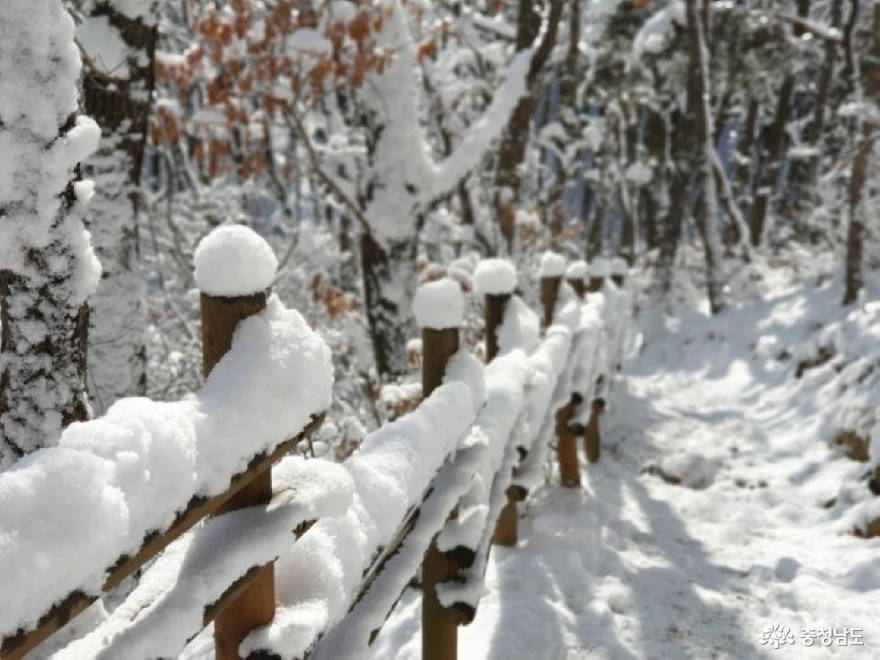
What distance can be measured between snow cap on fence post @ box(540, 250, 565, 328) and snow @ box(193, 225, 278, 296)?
4353 mm

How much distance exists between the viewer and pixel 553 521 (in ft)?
15.8

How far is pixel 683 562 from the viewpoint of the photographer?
184 inches

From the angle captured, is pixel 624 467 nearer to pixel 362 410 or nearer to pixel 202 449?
pixel 362 410

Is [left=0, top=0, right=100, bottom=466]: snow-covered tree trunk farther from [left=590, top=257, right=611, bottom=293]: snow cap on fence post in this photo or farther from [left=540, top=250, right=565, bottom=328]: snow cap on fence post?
[left=590, top=257, right=611, bottom=293]: snow cap on fence post

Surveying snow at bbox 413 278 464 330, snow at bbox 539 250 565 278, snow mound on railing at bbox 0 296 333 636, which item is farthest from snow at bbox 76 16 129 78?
snow at bbox 539 250 565 278

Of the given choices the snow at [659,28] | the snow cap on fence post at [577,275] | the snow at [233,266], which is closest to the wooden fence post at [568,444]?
the snow cap on fence post at [577,275]

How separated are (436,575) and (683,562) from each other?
7.65 ft

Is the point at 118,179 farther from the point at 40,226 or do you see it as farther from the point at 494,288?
the point at 494,288

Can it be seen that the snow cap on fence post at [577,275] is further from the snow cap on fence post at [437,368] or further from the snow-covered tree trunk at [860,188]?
the snow-covered tree trunk at [860,188]

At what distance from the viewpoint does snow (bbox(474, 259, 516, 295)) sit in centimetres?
404

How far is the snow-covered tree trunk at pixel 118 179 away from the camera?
11.5ft

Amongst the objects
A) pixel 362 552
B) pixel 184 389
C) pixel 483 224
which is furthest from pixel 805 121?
pixel 362 552

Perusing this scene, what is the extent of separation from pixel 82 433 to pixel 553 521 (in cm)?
405

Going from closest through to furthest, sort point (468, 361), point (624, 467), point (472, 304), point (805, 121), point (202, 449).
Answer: point (202, 449)
point (468, 361)
point (624, 467)
point (472, 304)
point (805, 121)
